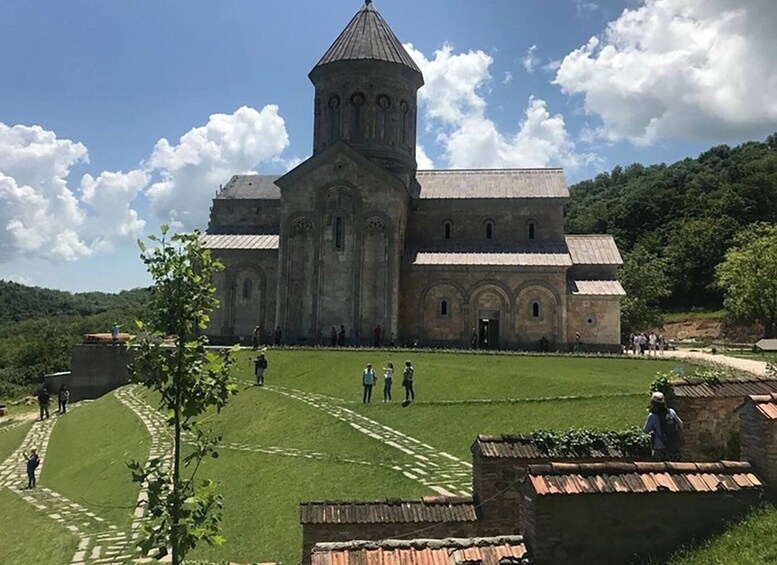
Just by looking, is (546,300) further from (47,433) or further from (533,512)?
(533,512)

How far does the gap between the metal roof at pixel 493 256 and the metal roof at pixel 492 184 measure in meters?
3.65

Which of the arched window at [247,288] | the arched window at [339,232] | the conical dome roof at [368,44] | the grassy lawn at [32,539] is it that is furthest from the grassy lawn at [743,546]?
the conical dome roof at [368,44]

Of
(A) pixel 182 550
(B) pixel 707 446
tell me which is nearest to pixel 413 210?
(B) pixel 707 446

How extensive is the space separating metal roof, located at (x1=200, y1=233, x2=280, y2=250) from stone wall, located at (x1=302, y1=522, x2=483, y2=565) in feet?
99.8

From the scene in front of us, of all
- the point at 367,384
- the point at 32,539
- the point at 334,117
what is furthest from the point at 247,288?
the point at 32,539

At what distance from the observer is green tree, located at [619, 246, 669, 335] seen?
48.6 metres

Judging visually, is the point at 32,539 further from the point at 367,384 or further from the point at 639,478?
the point at 639,478

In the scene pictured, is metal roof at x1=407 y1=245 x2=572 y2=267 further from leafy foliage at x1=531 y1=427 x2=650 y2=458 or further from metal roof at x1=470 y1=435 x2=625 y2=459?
metal roof at x1=470 y1=435 x2=625 y2=459

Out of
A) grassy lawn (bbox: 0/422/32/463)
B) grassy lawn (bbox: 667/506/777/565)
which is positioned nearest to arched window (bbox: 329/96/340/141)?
grassy lawn (bbox: 0/422/32/463)

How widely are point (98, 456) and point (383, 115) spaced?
2576cm

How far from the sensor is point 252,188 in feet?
140

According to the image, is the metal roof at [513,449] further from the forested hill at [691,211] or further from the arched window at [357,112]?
the forested hill at [691,211]

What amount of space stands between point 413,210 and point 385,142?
4.43m

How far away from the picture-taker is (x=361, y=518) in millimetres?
7043
